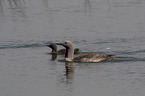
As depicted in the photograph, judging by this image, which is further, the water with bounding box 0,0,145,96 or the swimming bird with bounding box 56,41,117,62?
the swimming bird with bounding box 56,41,117,62

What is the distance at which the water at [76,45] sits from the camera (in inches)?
583

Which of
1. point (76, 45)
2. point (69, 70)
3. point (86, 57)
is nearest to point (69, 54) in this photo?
point (86, 57)

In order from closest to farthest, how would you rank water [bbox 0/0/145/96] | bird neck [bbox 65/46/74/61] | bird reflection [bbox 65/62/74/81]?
water [bbox 0/0/145/96], bird reflection [bbox 65/62/74/81], bird neck [bbox 65/46/74/61]

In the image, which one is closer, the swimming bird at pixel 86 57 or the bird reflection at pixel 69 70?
the bird reflection at pixel 69 70

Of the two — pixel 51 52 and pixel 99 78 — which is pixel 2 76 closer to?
pixel 99 78

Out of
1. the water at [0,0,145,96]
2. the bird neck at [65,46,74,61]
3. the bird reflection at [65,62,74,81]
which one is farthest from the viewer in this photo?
the bird neck at [65,46,74,61]

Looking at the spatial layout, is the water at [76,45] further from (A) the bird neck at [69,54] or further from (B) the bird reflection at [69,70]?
(A) the bird neck at [69,54]

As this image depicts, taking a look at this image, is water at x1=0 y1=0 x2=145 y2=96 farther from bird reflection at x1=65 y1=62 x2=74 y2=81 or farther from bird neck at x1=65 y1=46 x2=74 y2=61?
bird neck at x1=65 y1=46 x2=74 y2=61

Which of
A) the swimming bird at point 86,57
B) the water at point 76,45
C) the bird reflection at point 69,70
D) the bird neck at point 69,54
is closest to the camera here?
the water at point 76,45

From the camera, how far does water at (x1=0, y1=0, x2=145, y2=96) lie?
48.6 ft

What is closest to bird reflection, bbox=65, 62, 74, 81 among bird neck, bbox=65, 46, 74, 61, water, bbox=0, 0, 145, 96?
water, bbox=0, 0, 145, 96

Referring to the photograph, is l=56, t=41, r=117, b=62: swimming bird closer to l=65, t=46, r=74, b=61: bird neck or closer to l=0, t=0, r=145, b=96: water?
l=65, t=46, r=74, b=61: bird neck

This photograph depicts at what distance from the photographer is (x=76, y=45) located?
78.0 ft

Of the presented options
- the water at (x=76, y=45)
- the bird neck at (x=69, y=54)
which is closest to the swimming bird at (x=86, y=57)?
the bird neck at (x=69, y=54)
